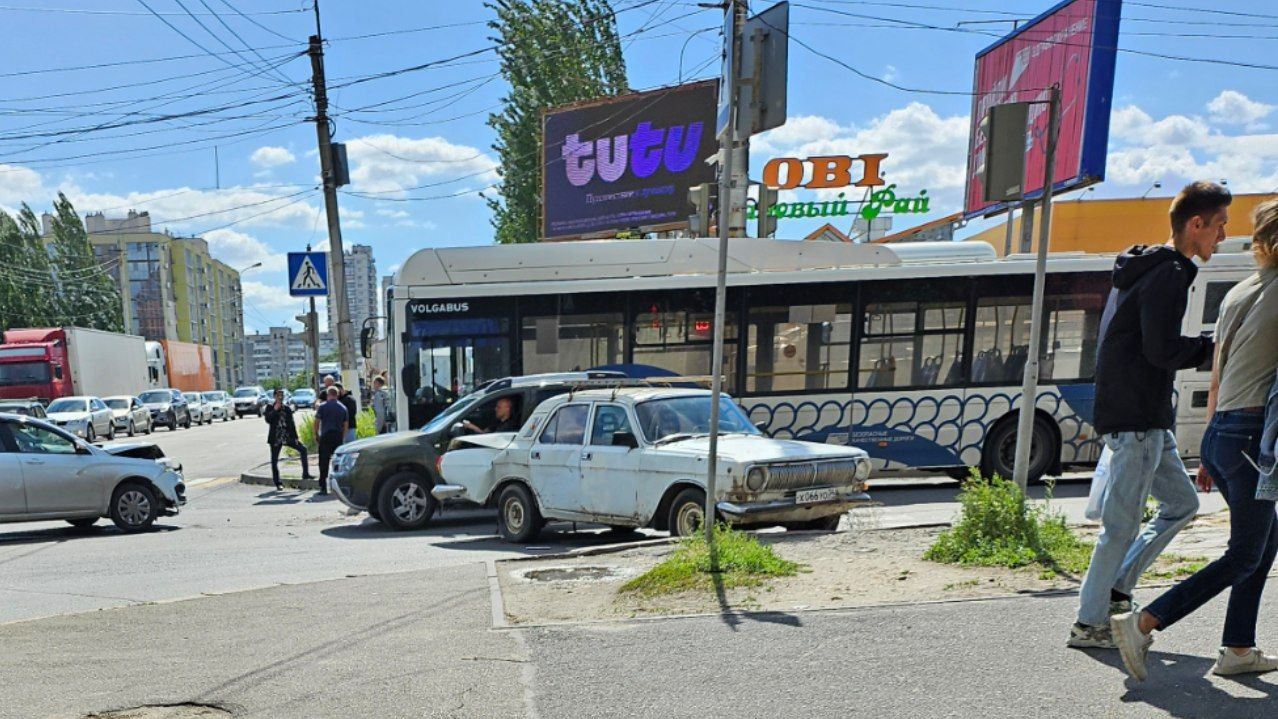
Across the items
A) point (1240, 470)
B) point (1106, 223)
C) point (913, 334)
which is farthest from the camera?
point (1106, 223)

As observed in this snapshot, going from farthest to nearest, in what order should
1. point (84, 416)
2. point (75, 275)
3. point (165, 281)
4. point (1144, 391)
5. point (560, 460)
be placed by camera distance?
1. point (165, 281)
2. point (75, 275)
3. point (84, 416)
4. point (560, 460)
5. point (1144, 391)

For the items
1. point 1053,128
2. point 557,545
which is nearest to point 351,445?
point 557,545

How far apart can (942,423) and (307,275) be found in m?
12.5

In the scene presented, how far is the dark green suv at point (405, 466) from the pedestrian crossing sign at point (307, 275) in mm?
7218

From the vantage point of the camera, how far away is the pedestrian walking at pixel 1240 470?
3707 millimetres

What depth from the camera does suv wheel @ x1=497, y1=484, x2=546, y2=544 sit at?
10281 millimetres

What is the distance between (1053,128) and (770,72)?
2035mm

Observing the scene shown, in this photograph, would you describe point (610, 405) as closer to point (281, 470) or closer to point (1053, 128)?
point (1053, 128)

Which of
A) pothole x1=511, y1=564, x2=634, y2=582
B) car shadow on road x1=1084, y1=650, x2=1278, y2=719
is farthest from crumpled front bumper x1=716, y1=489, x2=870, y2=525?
car shadow on road x1=1084, y1=650, x2=1278, y2=719

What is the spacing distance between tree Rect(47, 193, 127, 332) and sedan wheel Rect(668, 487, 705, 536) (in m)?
72.1

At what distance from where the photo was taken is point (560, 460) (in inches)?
395

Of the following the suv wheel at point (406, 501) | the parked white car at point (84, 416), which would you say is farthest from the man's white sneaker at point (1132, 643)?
the parked white car at point (84, 416)

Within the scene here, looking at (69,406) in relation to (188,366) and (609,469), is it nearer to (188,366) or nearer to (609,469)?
(188,366)

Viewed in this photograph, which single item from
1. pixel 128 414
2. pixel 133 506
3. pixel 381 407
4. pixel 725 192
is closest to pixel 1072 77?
pixel 381 407
